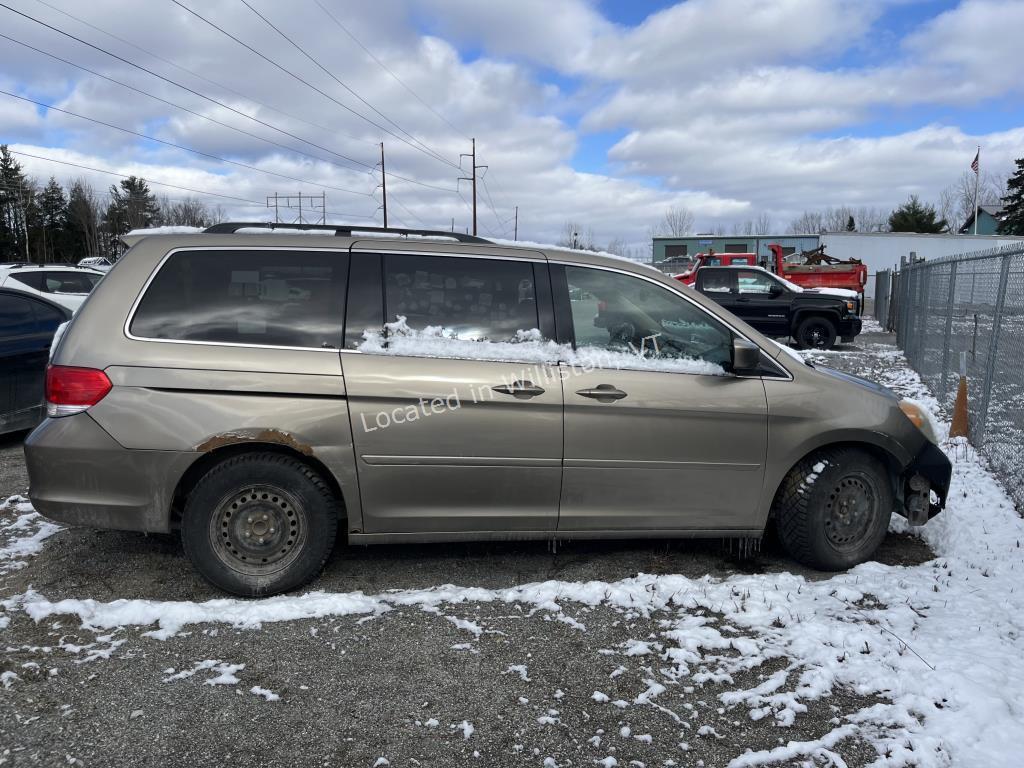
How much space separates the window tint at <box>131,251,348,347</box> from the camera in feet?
11.9

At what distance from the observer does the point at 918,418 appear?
4.25 m

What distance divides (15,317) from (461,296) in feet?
17.3

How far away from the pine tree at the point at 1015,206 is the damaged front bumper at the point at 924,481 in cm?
6330

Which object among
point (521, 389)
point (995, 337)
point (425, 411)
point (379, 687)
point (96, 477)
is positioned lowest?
point (379, 687)

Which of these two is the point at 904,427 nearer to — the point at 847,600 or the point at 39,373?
the point at 847,600

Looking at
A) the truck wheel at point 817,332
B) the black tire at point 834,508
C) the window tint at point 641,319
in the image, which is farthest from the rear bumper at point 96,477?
the truck wheel at point 817,332

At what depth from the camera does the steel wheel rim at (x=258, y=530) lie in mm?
3627

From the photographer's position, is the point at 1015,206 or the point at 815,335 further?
the point at 1015,206

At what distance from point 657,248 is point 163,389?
198 ft

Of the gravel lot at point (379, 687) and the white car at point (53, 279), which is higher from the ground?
the white car at point (53, 279)

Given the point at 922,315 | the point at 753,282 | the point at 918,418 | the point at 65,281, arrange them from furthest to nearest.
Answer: the point at 753,282
the point at 922,315
the point at 65,281
the point at 918,418

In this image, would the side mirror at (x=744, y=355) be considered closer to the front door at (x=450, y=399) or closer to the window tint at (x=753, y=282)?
the front door at (x=450, y=399)

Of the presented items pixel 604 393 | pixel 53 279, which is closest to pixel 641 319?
pixel 604 393

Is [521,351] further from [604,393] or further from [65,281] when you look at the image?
[65,281]
